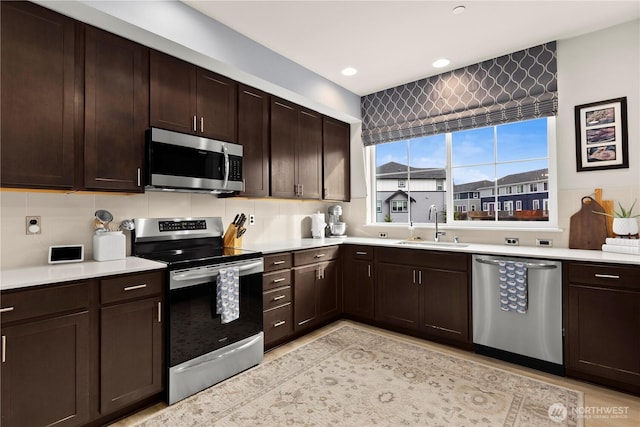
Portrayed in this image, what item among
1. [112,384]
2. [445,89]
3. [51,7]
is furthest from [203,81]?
[445,89]

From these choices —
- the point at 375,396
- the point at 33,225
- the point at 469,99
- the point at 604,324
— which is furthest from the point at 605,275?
the point at 33,225

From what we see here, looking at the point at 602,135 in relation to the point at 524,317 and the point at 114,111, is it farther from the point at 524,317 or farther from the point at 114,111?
the point at 114,111

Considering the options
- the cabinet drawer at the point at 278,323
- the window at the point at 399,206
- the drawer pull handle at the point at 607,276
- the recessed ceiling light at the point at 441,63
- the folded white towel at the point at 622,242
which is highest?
the recessed ceiling light at the point at 441,63

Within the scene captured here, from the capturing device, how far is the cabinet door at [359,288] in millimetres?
3506

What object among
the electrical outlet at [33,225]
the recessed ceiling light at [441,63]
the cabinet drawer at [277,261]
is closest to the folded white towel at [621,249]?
the recessed ceiling light at [441,63]

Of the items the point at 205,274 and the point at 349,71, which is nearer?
the point at 205,274

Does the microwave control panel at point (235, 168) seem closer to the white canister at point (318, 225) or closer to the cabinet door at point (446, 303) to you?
the white canister at point (318, 225)

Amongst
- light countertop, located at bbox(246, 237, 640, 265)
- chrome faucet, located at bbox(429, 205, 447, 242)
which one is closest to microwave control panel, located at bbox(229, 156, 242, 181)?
light countertop, located at bbox(246, 237, 640, 265)

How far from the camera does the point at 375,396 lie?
2197mm

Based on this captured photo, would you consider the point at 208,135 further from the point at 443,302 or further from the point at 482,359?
the point at 482,359

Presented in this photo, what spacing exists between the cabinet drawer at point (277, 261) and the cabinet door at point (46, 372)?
1346 millimetres

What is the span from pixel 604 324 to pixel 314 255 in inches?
91.5

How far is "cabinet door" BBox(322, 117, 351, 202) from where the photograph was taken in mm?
3973

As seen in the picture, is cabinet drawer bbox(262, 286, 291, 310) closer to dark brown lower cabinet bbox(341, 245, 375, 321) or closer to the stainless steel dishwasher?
dark brown lower cabinet bbox(341, 245, 375, 321)
